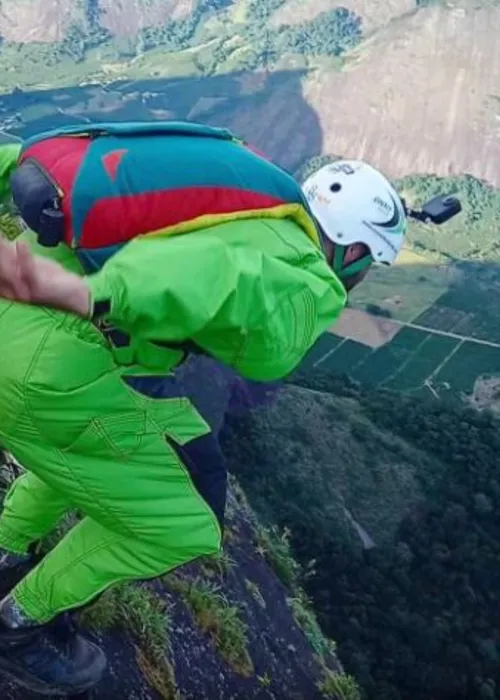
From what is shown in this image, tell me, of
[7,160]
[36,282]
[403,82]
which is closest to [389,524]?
[7,160]

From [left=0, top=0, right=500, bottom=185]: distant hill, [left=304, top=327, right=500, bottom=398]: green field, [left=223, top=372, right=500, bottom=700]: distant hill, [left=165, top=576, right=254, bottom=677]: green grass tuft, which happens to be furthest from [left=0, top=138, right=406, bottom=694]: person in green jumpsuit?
[left=0, top=0, right=500, bottom=185]: distant hill

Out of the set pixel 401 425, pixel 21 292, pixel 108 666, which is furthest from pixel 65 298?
pixel 401 425

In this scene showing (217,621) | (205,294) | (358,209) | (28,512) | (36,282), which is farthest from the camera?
(217,621)

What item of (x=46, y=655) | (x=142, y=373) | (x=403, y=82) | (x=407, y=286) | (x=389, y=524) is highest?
(x=142, y=373)

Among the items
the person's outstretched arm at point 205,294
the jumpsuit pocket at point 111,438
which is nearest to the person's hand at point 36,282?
the person's outstretched arm at point 205,294

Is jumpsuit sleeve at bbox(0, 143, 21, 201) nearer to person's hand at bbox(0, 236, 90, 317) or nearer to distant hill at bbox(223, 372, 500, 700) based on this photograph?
person's hand at bbox(0, 236, 90, 317)

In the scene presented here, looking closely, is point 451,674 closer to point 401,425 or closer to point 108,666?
point 401,425

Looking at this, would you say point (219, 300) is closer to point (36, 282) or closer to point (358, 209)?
point (36, 282)
